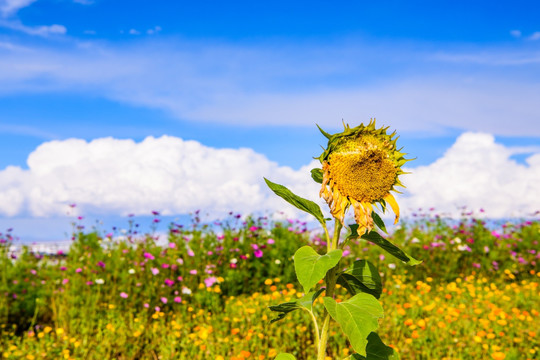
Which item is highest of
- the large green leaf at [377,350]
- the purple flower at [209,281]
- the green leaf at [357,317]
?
the purple flower at [209,281]

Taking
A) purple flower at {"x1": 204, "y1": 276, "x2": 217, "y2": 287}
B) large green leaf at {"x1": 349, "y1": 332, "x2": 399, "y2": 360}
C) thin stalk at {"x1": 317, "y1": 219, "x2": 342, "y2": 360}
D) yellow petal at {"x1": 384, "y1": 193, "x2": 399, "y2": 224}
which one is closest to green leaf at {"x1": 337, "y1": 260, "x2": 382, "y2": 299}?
thin stalk at {"x1": 317, "y1": 219, "x2": 342, "y2": 360}

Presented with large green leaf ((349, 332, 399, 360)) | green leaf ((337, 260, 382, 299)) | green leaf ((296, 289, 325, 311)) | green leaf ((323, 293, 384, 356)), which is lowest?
large green leaf ((349, 332, 399, 360))

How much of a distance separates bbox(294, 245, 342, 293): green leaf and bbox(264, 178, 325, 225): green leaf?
0.22 meters

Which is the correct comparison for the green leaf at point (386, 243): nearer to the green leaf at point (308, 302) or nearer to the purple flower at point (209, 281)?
the green leaf at point (308, 302)

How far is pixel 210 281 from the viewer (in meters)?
6.23

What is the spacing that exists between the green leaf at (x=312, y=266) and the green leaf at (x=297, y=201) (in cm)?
22

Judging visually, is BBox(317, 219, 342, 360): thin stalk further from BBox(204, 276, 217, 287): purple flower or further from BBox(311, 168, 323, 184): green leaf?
BBox(204, 276, 217, 287): purple flower

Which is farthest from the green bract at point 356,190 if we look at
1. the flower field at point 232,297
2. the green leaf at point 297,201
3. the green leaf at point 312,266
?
the flower field at point 232,297

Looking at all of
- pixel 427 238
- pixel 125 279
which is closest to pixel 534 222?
pixel 427 238

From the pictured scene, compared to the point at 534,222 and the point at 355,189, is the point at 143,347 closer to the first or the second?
the point at 355,189

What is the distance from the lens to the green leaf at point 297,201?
6.65ft

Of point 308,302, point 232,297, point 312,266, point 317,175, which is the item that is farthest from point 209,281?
point 312,266

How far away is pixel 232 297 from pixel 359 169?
4.53m

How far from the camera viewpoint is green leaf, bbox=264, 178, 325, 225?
203 cm
